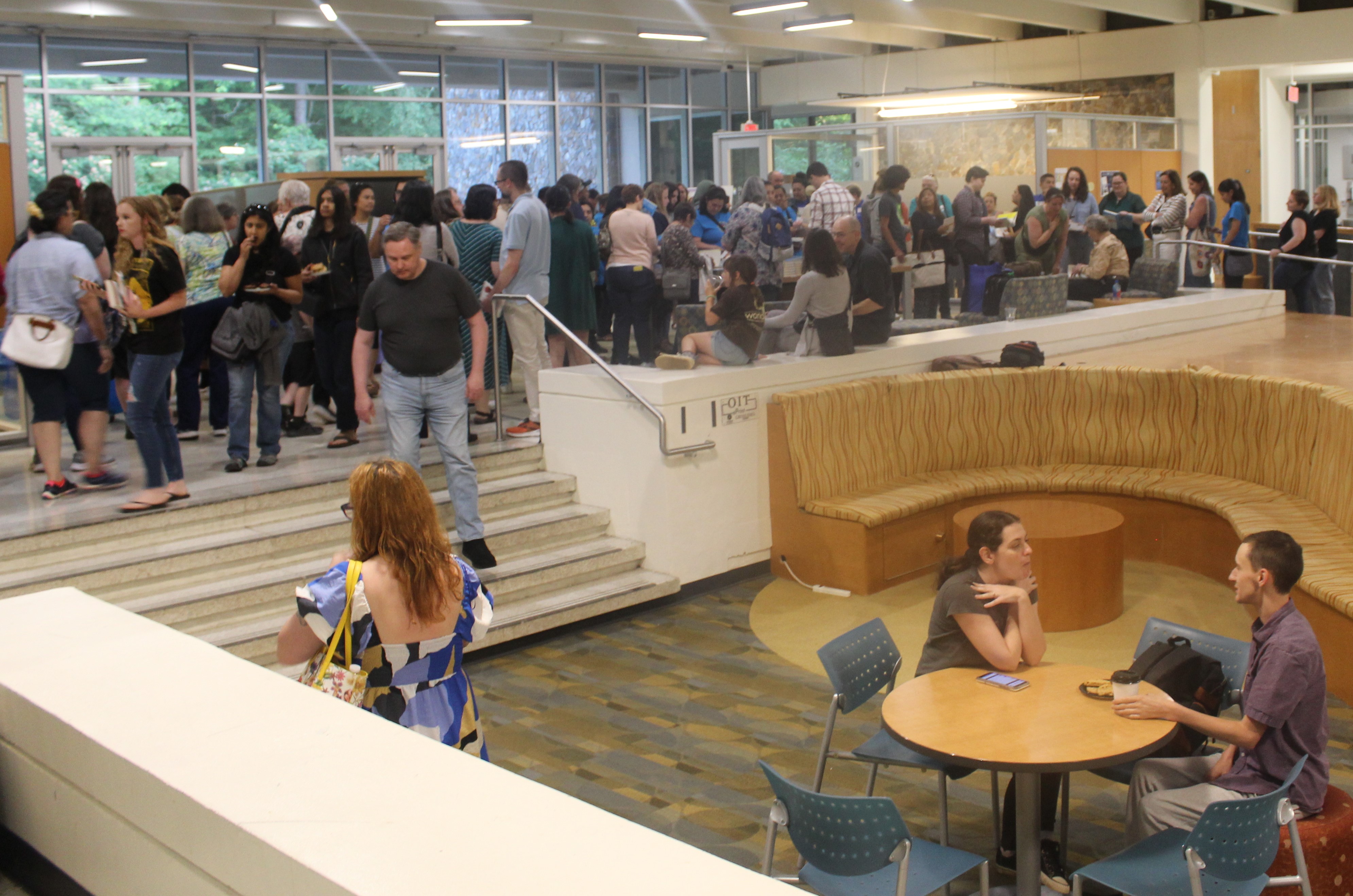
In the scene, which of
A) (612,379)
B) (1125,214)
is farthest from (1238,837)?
(1125,214)

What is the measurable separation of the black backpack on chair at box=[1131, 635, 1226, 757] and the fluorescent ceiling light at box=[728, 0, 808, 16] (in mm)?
11261

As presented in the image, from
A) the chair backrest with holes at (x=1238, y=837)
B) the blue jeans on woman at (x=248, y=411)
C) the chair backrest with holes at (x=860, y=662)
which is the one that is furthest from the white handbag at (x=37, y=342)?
the chair backrest with holes at (x=1238, y=837)

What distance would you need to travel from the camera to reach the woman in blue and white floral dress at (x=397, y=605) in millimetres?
2928

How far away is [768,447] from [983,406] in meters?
1.43

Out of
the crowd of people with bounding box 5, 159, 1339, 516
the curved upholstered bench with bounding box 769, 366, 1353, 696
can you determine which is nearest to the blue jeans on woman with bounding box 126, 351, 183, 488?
the crowd of people with bounding box 5, 159, 1339, 516

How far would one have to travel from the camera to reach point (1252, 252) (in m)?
12.4

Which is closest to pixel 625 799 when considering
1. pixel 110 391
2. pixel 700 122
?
pixel 110 391

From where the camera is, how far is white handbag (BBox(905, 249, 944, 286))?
1138 centimetres

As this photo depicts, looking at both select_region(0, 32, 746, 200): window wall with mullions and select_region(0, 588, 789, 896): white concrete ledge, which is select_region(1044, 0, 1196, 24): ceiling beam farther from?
select_region(0, 588, 789, 896): white concrete ledge

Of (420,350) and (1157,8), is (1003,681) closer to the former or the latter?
(420,350)

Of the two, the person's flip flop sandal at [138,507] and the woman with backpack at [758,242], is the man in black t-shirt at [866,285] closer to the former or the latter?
the woman with backpack at [758,242]

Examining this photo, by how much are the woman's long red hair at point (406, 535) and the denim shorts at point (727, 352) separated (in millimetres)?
4065

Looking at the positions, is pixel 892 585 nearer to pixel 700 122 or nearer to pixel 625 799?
pixel 625 799

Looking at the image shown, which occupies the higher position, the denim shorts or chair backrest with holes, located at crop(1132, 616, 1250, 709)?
the denim shorts
